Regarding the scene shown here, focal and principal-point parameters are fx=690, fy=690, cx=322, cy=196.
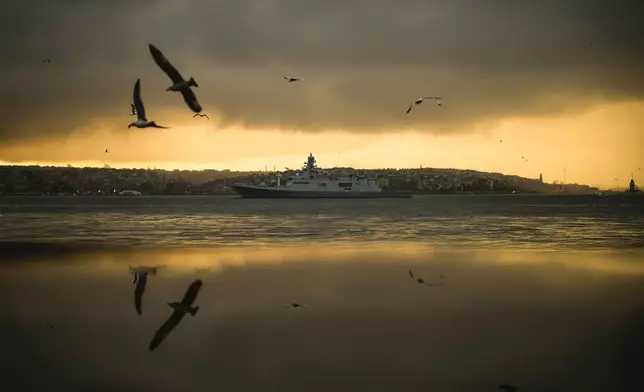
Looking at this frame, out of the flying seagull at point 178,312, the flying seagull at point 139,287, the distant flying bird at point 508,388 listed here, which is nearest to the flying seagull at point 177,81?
the flying seagull at point 178,312

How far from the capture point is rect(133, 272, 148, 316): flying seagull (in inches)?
460

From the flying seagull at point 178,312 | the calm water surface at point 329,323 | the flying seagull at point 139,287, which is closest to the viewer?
the calm water surface at point 329,323

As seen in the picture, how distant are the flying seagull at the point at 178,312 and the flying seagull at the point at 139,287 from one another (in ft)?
1.87

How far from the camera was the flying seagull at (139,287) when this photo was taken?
38.3ft

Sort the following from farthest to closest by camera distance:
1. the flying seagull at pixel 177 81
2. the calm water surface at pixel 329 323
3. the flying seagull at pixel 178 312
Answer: the flying seagull at pixel 177 81
the flying seagull at pixel 178 312
the calm water surface at pixel 329 323

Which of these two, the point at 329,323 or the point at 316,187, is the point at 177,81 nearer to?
the point at 329,323

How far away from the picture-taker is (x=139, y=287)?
44.9 ft

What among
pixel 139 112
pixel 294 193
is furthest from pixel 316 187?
pixel 139 112

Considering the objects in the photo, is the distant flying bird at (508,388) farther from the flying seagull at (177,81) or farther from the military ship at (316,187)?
the military ship at (316,187)

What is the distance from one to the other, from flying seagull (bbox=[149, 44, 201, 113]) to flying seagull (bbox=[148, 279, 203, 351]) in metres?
3.34

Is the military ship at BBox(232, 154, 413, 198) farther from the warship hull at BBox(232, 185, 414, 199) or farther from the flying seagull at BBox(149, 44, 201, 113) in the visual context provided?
the flying seagull at BBox(149, 44, 201, 113)

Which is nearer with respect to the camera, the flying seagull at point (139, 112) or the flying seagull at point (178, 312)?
the flying seagull at point (178, 312)

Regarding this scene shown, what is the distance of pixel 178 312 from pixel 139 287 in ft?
10.3

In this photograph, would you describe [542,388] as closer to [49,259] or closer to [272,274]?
[272,274]
